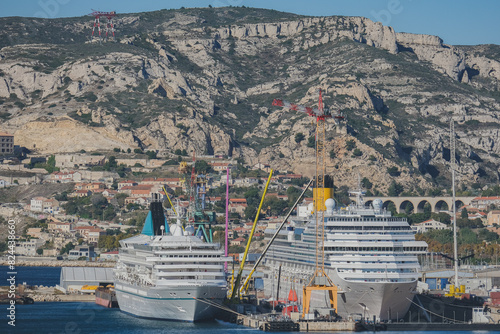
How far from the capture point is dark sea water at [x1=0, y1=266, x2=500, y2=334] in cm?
9894

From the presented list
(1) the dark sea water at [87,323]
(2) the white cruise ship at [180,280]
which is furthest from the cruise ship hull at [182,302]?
(1) the dark sea water at [87,323]

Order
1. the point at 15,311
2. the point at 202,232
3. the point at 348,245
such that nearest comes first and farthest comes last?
1. the point at 348,245
2. the point at 15,311
3. the point at 202,232

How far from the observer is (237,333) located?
3799 inches

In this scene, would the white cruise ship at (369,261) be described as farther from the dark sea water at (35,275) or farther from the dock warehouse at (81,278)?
the dark sea water at (35,275)

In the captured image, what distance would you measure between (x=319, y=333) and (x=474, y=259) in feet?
259

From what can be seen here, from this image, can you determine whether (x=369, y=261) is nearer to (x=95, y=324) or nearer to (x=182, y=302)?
(x=182, y=302)

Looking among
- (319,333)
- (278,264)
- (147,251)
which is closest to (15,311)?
(147,251)

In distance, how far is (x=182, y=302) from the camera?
3964 inches

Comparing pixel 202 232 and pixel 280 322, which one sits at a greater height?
pixel 202 232

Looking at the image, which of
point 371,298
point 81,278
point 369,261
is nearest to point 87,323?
point 371,298

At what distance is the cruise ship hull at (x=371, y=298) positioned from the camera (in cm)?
9988

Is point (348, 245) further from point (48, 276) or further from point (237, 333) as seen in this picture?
point (48, 276)

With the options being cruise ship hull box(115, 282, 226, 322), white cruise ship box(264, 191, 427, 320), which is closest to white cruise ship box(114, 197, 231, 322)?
cruise ship hull box(115, 282, 226, 322)

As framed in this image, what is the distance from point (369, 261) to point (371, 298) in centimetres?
321
